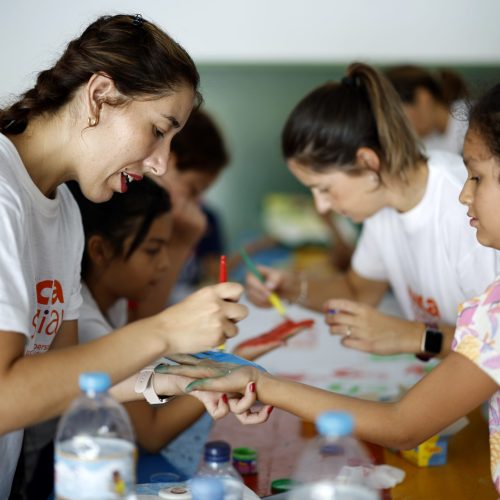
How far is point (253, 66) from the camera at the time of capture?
2559 mm

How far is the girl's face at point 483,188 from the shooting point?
1.18 meters

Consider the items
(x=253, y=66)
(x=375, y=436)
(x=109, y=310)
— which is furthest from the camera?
(x=253, y=66)

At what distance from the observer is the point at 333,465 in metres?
1.10

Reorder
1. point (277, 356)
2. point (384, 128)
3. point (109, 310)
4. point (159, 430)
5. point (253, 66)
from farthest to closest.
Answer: point (253, 66), point (277, 356), point (109, 310), point (384, 128), point (159, 430)

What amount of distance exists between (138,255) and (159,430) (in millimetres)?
429

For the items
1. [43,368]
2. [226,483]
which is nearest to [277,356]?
[226,483]

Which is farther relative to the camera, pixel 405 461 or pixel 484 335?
pixel 405 461

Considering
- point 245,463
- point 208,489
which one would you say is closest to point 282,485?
point 245,463

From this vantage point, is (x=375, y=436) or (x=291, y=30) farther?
(x=291, y=30)

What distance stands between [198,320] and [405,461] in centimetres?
60

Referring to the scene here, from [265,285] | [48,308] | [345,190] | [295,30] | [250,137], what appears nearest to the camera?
[48,308]

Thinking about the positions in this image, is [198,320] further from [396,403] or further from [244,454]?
[244,454]

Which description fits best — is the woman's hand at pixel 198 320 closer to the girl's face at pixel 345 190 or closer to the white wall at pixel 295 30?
the girl's face at pixel 345 190

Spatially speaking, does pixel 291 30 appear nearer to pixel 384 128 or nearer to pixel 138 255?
pixel 384 128
